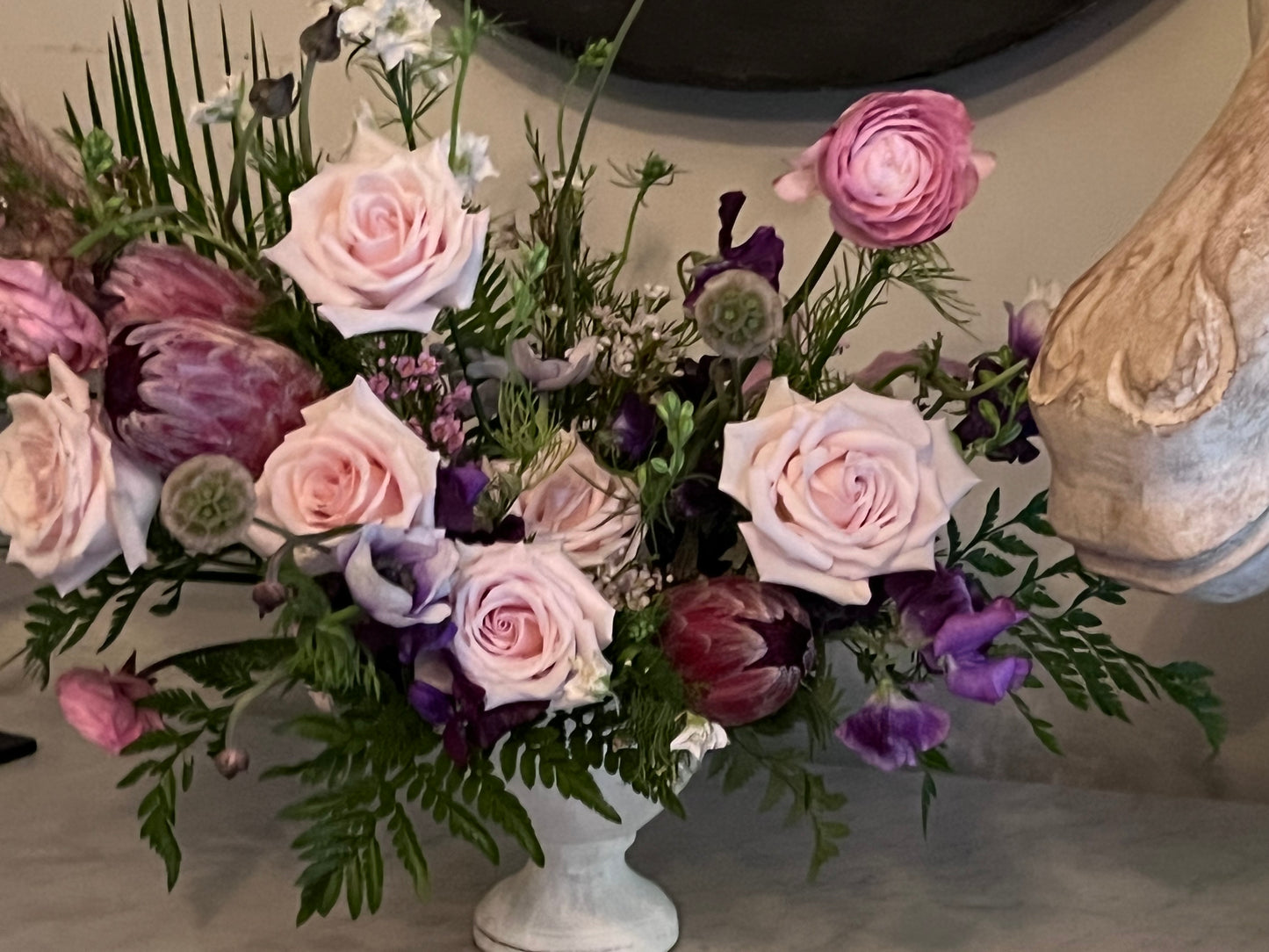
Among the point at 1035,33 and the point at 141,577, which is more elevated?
the point at 1035,33

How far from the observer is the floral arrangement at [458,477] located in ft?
1.47

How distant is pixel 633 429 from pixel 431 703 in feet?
0.48

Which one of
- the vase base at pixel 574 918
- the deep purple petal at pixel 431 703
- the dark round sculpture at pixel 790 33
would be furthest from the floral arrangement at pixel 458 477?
the dark round sculpture at pixel 790 33

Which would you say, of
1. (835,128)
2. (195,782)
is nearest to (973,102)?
(835,128)

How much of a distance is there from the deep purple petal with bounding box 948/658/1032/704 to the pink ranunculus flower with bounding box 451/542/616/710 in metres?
0.14

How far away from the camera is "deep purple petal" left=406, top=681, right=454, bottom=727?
0.47 metres

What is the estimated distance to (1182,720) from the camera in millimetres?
795

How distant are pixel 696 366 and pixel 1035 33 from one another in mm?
366

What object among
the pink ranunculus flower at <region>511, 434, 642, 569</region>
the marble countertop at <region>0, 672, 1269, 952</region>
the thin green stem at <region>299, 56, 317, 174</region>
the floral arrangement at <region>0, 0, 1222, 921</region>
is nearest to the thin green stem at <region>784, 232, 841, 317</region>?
the floral arrangement at <region>0, 0, 1222, 921</region>

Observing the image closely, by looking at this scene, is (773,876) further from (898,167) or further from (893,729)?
(898,167)

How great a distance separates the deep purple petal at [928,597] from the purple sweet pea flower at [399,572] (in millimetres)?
185

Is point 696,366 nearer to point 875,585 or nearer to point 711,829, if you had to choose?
point 875,585

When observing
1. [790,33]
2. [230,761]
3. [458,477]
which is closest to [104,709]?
[230,761]

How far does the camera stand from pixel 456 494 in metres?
0.47
